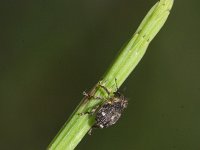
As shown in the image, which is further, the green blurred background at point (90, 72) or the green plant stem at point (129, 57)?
the green blurred background at point (90, 72)

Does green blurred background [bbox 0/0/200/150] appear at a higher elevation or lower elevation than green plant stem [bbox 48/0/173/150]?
higher

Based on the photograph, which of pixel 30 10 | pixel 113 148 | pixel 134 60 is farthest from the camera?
pixel 30 10

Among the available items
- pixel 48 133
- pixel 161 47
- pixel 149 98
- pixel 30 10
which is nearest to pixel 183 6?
pixel 161 47

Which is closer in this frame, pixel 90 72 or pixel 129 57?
pixel 129 57

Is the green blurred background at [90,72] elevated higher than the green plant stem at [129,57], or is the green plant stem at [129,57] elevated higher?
the green blurred background at [90,72]

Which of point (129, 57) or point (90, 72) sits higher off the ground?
point (90, 72)

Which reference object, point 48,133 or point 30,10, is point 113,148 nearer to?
point 48,133

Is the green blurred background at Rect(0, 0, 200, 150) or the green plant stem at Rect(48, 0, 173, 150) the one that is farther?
the green blurred background at Rect(0, 0, 200, 150)

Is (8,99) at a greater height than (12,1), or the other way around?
(12,1)
